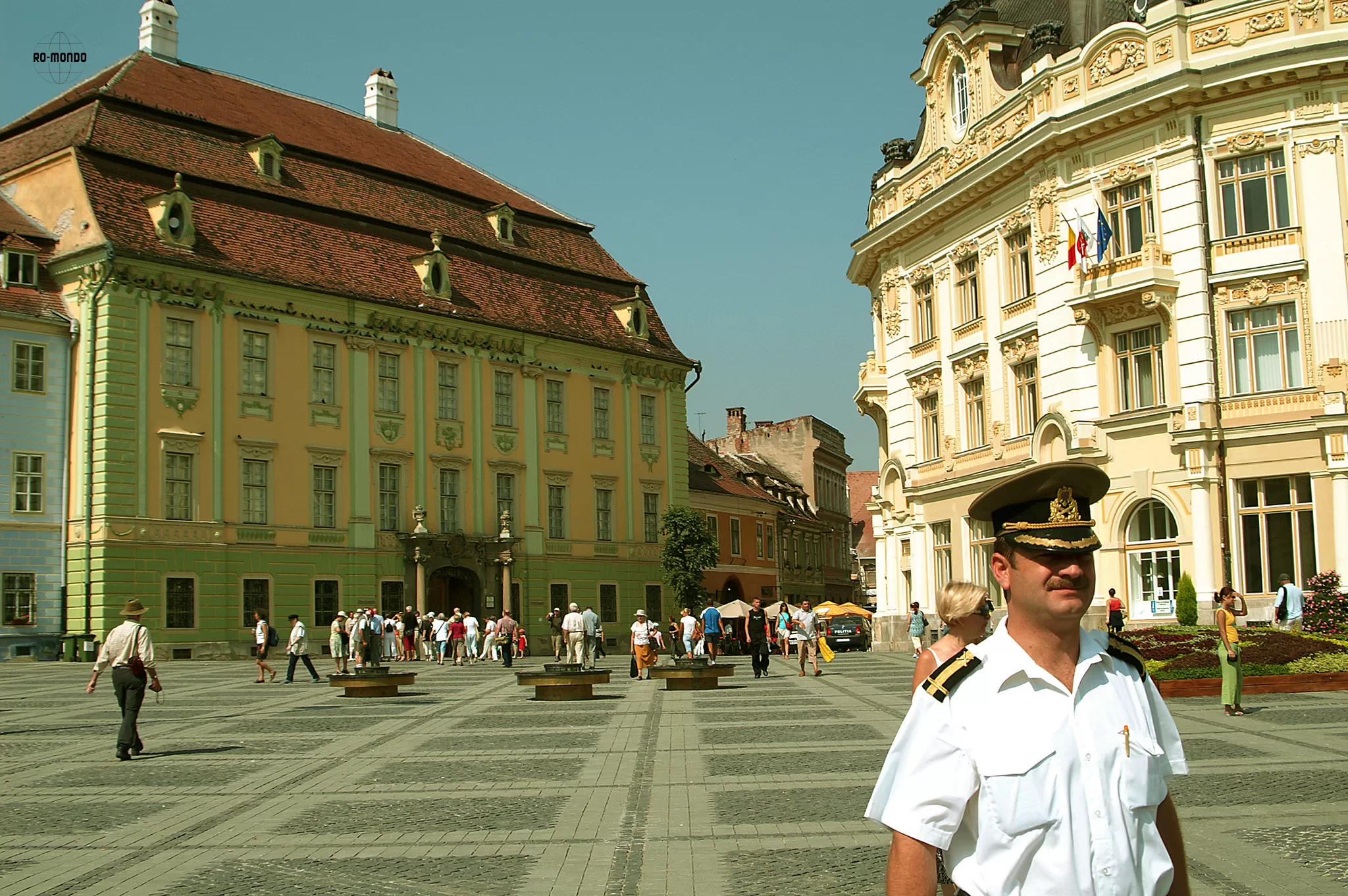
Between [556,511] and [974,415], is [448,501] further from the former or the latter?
[974,415]

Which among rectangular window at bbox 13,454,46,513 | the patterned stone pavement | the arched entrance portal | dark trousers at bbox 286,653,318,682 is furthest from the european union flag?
A: rectangular window at bbox 13,454,46,513

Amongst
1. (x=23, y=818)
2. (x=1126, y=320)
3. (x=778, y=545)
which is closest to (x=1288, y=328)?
(x=1126, y=320)

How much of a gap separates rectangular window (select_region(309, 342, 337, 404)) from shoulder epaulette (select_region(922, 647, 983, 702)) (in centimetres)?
4259

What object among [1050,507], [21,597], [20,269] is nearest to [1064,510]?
[1050,507]

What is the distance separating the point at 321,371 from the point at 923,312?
1903 cm

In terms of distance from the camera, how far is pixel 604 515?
5391cm

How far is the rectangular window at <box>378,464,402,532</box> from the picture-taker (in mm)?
46188

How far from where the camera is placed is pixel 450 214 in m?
52.1

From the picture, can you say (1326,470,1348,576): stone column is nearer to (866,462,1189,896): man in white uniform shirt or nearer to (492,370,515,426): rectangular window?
(866,462,1189,896): man in white uniform shirt

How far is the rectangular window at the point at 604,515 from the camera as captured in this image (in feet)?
175

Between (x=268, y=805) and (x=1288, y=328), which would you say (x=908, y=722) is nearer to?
(x=268, y=805)

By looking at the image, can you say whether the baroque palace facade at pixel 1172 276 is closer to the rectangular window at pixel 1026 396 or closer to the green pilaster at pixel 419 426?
the rectangular window at pixel 1026 396

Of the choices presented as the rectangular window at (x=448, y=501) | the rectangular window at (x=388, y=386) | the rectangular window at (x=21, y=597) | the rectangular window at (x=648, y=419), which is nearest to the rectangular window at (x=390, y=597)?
the rectangular window at (x=448, y=501)

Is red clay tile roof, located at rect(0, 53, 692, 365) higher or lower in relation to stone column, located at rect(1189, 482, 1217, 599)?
higher
